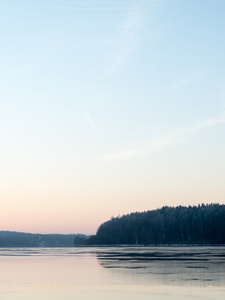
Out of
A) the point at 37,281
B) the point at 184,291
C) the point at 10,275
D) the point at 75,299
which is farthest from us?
the point at 10,275

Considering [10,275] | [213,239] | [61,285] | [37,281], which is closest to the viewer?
[61,285]

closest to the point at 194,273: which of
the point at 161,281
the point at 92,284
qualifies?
the point at 161,281

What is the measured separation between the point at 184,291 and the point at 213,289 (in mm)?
1791

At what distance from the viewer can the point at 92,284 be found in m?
33.5

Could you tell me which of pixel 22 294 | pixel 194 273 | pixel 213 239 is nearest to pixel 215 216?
pixel 213 239

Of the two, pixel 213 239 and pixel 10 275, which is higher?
pixel 213 239

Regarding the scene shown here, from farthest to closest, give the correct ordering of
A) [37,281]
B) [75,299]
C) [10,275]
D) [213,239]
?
[213,239] → [10,275] → [37,281] → [75,299]

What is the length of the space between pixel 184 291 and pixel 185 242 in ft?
577

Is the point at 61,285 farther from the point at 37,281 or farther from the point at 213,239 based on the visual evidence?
the point at 213,239

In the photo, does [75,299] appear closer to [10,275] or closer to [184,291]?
[184,291]

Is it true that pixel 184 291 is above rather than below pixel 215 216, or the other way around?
below

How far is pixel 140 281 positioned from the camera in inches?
1347

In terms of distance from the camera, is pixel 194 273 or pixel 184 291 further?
pixel 194 273

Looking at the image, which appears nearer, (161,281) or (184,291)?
(184,291)
